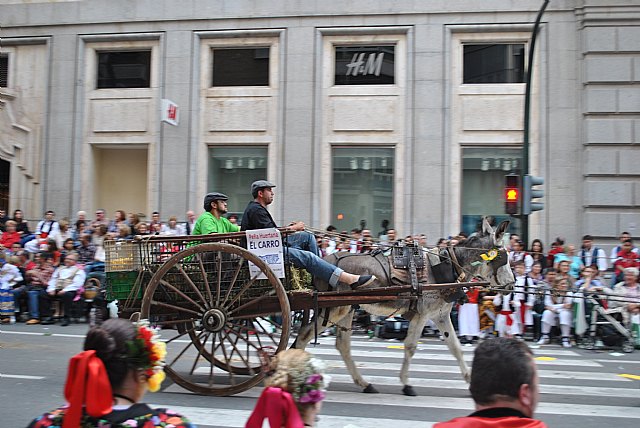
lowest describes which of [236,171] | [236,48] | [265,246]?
[265,246]

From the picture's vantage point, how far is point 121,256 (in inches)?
313

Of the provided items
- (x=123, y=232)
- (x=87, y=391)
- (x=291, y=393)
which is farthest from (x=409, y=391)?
(x=123, y=232)

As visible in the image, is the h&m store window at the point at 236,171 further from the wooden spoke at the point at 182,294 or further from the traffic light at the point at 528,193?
the wooden spoke at the point at 182,294

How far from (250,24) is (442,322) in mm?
13283

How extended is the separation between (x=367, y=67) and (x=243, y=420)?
45.0ft

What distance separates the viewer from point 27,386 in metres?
8.03

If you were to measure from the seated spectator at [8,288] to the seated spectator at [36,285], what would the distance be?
0.28m

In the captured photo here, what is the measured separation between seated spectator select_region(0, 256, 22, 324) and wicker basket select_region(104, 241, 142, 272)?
790 centimetres

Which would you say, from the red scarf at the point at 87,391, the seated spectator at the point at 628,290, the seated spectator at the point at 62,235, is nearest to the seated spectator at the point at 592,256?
the seated spectator at the point at 628,290

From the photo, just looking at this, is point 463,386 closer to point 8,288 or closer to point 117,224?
point 117,224

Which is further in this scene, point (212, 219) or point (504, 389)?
point (212, 219)

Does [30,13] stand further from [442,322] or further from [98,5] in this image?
[442,322]

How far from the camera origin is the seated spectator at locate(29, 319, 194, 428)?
2689mm

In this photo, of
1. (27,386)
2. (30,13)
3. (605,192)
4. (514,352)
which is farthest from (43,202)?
(514,352)
